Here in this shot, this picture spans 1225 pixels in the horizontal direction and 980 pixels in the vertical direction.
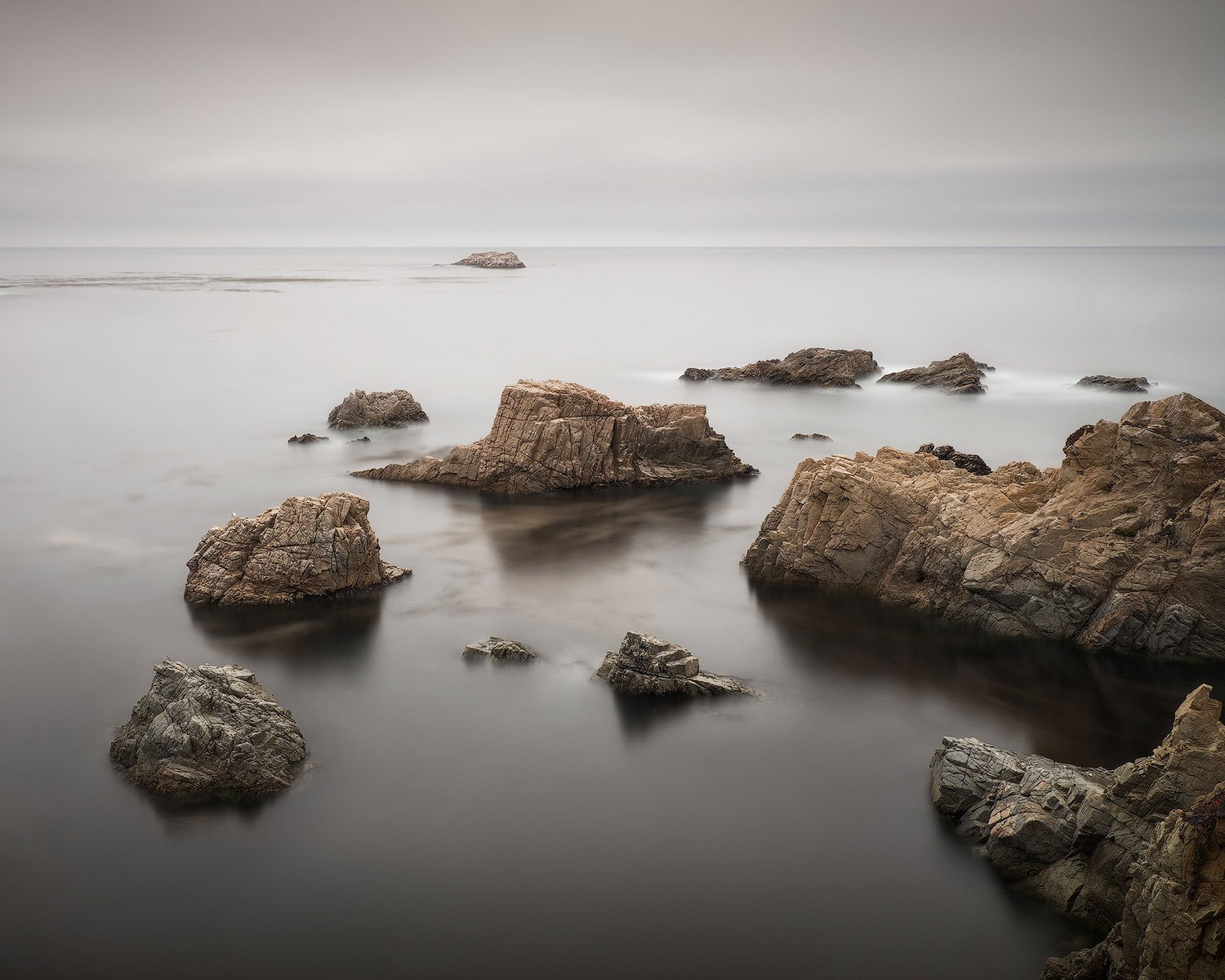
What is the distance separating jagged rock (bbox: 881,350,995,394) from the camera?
62.2 meters

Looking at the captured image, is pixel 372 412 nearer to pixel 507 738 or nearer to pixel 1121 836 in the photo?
pixel 507 738

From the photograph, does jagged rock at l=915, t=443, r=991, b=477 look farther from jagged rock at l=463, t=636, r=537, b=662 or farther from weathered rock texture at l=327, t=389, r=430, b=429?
weathered rock texture at l=327, t=389, r=430, b=429

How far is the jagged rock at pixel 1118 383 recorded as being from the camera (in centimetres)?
6181

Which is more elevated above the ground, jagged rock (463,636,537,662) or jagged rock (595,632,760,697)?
jagged rock (595,632,760,697)

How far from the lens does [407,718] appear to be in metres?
22.1

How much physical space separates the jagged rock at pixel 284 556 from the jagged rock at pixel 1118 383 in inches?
2033

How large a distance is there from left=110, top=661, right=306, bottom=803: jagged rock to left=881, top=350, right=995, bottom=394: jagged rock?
51627 millimetres

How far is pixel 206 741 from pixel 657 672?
31.7ft

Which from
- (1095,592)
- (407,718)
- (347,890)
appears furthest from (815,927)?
(1095,592)

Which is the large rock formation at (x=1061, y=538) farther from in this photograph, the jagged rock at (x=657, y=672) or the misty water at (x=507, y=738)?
the jagged rock at (x=657, y=672)

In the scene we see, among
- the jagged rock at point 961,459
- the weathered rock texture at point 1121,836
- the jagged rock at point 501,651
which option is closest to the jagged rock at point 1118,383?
the jagged rock at point 961,459

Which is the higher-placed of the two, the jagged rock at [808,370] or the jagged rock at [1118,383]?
the jagged rock at [1118,383]

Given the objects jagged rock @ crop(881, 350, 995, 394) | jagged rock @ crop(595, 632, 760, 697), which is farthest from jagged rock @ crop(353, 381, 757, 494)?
jagged rock @ crop(881, 350, 995, 394)

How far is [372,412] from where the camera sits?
5075 cm
